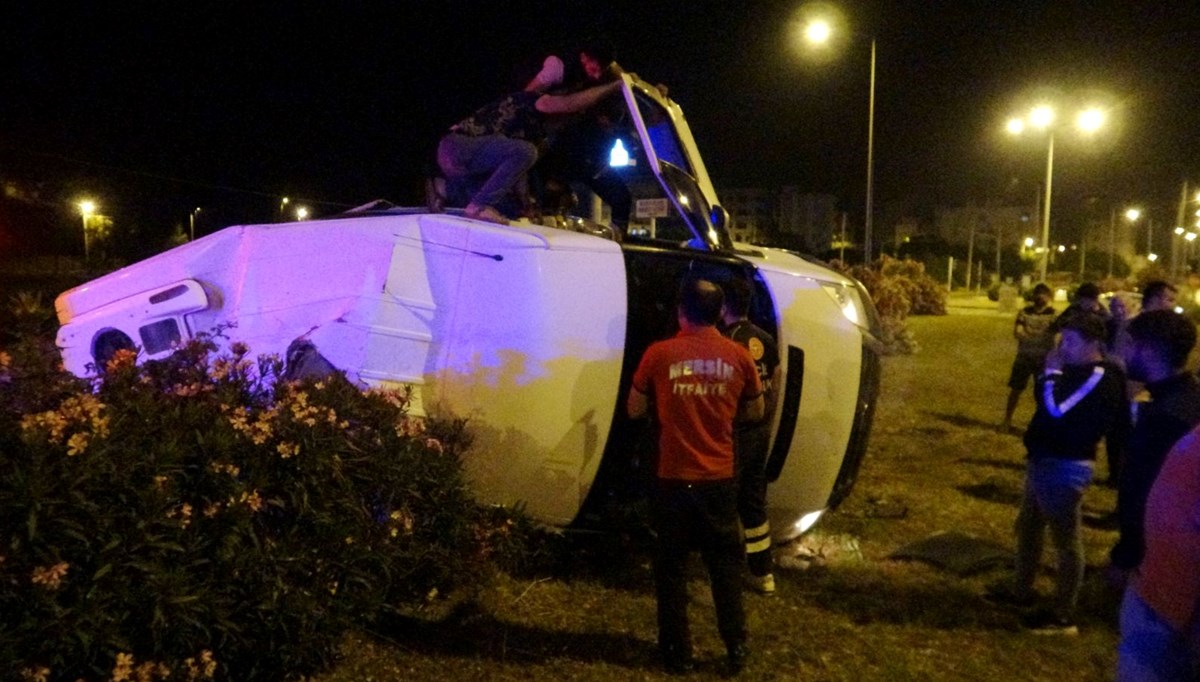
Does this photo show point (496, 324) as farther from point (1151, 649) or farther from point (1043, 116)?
point (1043, 116)

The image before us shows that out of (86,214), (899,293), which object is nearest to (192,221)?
(86,214)

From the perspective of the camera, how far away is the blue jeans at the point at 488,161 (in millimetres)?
5188

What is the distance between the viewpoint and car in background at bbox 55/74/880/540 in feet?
14.1

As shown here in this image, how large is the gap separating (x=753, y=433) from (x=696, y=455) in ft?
Result: 2.75

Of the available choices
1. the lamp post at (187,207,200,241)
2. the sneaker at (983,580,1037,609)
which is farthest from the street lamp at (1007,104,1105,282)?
the lamp post at (187,207,200,241)

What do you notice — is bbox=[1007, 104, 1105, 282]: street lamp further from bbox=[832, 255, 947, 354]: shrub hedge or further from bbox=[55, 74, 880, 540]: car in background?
bbox=[55, 74, 880, 540]: car in background

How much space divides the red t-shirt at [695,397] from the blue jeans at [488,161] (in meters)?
1.68

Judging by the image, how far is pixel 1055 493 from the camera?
463 centimetres

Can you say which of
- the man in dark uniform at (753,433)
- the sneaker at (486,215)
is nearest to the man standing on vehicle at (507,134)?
the sneaker at (486,215)

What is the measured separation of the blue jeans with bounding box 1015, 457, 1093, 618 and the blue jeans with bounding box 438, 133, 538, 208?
303 cm

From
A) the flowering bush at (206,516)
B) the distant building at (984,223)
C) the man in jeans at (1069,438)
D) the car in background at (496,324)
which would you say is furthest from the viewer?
the distant building at (984,223)

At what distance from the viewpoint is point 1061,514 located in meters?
4.62

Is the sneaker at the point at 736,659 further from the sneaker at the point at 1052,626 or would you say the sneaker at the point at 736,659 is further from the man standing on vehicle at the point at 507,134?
the man standing on vehicle at the point at 507,134

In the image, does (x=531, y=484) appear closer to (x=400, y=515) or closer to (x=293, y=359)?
(x=400, y=515)
